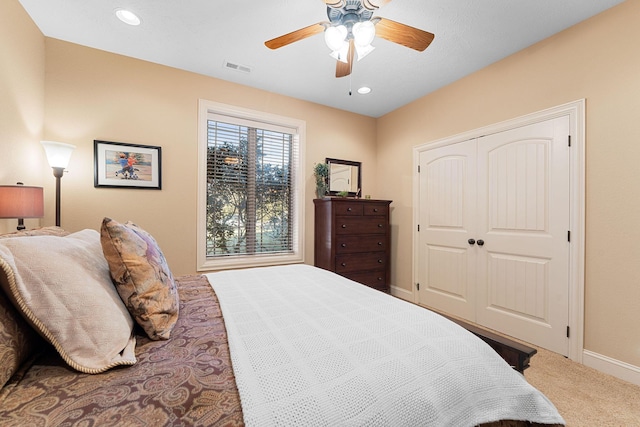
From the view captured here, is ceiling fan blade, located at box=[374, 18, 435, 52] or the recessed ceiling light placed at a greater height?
the recessed ceiling light

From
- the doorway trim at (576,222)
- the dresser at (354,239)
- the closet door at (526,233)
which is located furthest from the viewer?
the dresser at (354,239)

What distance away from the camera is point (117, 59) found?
2.62m

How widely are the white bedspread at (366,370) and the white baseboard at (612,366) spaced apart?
1.70m

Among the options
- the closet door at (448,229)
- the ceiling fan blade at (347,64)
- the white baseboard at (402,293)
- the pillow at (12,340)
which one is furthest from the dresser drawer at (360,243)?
the pillow at (12,340)

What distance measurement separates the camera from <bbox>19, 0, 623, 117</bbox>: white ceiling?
2000 millimetres

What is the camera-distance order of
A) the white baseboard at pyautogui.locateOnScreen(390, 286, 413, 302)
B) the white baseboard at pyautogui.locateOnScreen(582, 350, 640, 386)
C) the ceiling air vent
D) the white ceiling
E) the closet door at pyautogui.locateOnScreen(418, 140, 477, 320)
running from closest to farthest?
the white baseboard at pyautogui.locateOnScreen(582, 350, 640, 386) < the white ceiling < the ceiling air vent < the closet door at pyautogui.locateOnScreen(418, 140, 477, 320) < the white baseboard at pyautogui.locateOnScreen(390, 286, 413, 302)

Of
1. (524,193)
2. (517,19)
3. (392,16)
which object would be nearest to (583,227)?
(524,193)

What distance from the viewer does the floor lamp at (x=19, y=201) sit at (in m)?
1.59

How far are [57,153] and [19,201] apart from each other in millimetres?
641

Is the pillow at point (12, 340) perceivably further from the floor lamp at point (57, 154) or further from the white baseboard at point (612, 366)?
the white baseboard at point (612, 366)

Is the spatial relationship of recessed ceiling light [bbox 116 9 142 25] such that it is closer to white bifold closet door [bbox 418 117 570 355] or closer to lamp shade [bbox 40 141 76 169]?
lamp shade [bbox 40 141 76 169]

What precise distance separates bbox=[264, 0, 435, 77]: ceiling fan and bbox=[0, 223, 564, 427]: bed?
162cm

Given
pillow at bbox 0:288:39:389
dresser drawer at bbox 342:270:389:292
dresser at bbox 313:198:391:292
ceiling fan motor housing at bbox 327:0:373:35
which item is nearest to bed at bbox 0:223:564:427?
pillow at bbox 0:288:39:389

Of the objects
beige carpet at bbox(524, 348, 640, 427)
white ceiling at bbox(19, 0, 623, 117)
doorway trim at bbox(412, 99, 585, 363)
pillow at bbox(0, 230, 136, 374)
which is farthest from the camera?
doorway trim at bbox(412, 99, 585, 363)
